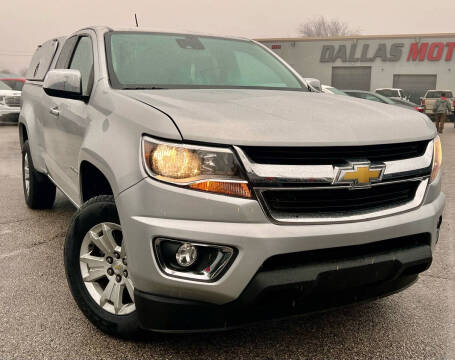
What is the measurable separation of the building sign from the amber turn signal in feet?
107

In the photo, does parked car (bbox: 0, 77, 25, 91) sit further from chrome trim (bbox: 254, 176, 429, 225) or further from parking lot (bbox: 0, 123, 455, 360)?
chrome trim (bbox: 254, 176, 429, 225)

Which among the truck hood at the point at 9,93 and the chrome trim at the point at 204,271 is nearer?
the chrome trim at the point at 204,271

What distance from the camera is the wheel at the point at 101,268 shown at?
97.9 inches

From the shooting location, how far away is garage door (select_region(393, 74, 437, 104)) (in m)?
31.9

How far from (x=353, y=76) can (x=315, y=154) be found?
32.7 meters

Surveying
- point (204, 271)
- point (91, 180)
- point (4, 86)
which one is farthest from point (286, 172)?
point (4, 86)

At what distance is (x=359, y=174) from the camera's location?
2180mm

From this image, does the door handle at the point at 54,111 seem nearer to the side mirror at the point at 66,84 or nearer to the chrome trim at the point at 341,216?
the side mirror at the point at 66,84

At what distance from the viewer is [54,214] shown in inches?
204

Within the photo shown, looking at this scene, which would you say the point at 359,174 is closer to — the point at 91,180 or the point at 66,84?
the point at 91,180

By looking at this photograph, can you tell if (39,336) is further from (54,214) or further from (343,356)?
(54,214)

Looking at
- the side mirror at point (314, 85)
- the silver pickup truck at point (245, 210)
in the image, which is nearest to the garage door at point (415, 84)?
the side mirror at point (314, 85)

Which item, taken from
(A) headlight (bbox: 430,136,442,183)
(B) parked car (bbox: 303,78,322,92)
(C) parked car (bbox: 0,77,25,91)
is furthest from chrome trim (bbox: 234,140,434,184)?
(C) parked car (bbox: 0,77,25,91)

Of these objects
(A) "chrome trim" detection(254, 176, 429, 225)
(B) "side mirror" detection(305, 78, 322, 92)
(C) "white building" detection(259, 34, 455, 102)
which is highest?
(B) "side mirror" detection(305, 78, 322, 92)
